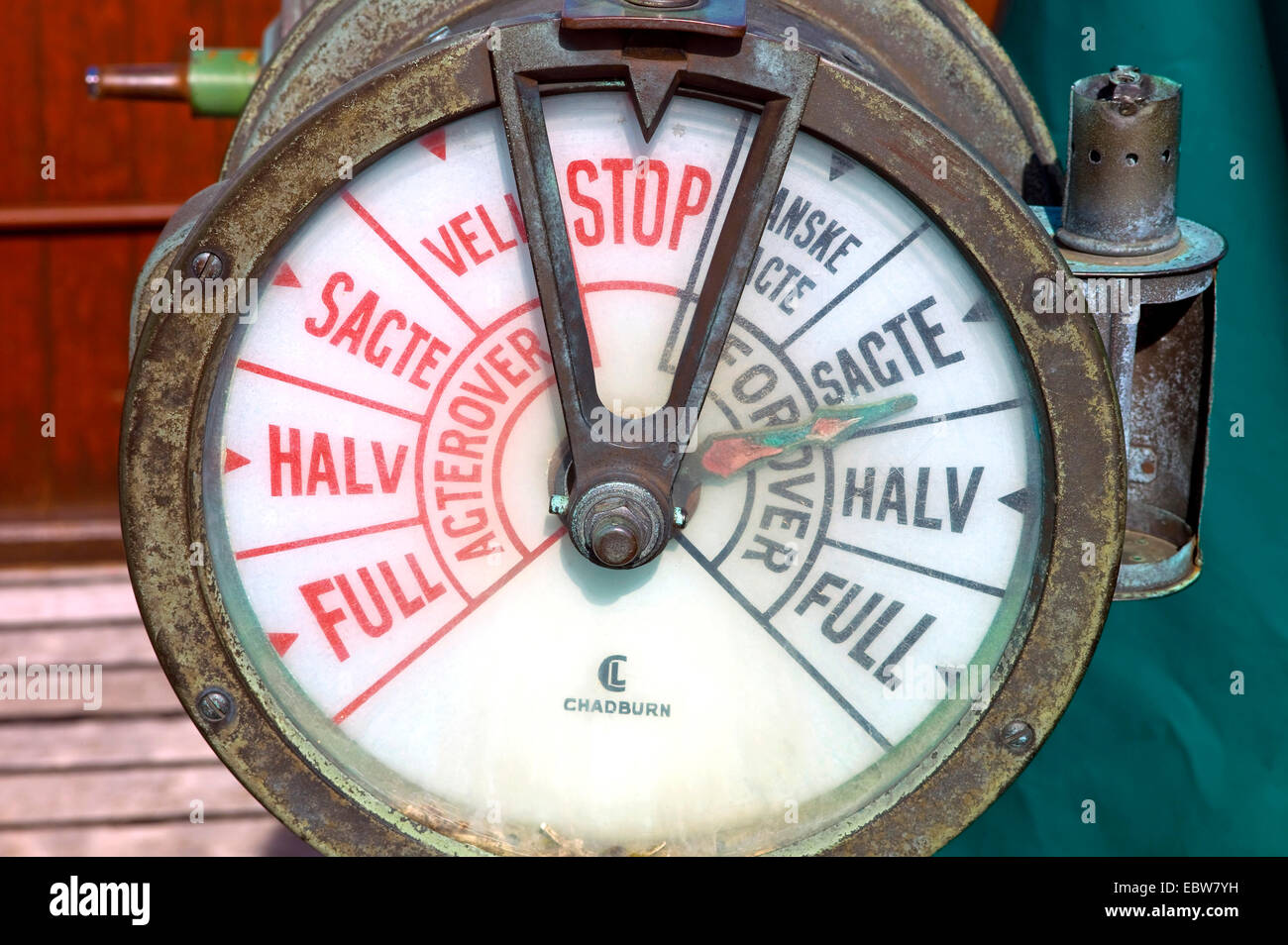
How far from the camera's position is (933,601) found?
47.5 inches

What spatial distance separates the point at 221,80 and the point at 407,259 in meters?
0.56

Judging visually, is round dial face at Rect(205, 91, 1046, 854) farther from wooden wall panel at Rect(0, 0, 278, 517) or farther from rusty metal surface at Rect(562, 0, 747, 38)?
wooden wall panel at Rect(0, 0, 278, 517)

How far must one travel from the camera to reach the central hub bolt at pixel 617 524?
3.69 feet

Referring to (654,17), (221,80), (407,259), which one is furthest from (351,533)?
→ (221,80)

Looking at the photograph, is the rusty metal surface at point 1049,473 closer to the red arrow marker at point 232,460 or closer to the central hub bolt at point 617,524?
the central hub bolt at point 617,524

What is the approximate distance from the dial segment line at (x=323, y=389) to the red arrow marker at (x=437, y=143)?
189mm

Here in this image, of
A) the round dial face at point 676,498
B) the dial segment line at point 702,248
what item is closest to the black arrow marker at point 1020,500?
the round dial face at point 676,498

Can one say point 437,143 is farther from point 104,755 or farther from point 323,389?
point 104,755

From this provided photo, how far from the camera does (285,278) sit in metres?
1.16

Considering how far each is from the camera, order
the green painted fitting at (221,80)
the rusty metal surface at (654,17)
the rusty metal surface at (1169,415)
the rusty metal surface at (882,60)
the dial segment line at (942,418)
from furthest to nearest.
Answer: the green painted fitting at (221,80), the rusty metal surface at (882,60), the rusty metal surface at (1169,415), the dial segment line at (942,418), the rusty metal surface at (654,17)

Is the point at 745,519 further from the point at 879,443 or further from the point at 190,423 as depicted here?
the point at 190,423

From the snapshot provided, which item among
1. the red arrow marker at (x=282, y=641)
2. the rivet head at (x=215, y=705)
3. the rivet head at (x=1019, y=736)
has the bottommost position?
the rivet head at (x=1019, y=736)

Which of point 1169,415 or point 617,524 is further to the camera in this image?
point 1169,415
